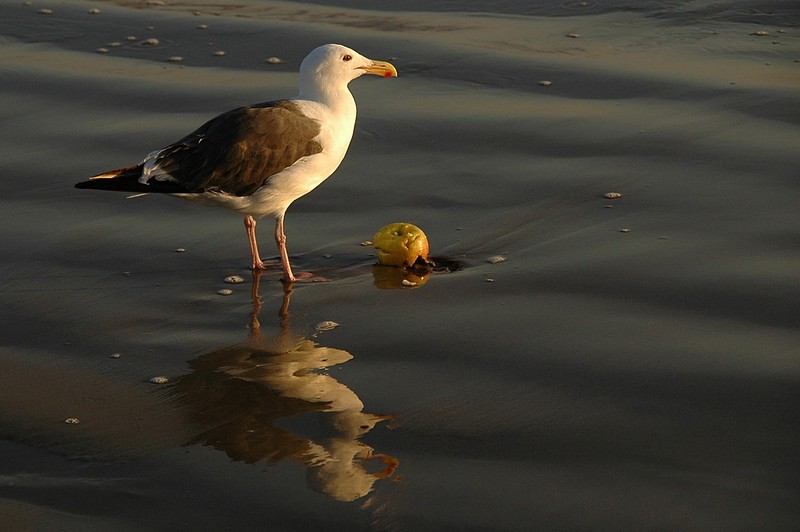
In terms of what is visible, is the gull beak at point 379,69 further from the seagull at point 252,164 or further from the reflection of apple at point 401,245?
the reflection of apple at point 401,245

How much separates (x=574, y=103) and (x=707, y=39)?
215cm

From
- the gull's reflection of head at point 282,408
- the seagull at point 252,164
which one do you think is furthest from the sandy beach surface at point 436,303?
the seagull at point 252,164

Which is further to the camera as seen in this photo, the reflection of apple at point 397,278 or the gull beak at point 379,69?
the gull beak at point 379,69

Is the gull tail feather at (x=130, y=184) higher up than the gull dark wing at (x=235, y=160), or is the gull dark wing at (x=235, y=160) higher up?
the gull dark wing at (x=235, y=160)

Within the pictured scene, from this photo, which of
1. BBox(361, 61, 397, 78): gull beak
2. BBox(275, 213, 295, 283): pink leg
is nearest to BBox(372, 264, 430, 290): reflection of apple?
BBox(275, 213, 295, 283): pink leg

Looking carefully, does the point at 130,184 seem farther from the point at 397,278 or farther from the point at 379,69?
the point at 379,69

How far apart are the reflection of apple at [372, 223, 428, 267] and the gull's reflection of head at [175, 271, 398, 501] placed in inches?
33.7

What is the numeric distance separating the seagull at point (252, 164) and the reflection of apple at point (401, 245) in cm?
52

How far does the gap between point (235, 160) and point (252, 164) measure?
0.09 meters

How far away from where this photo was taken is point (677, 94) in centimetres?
922

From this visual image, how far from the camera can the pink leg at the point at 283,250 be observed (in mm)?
6395

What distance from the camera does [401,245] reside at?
6.28m

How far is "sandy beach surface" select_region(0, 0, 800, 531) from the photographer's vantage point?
416 centimetres

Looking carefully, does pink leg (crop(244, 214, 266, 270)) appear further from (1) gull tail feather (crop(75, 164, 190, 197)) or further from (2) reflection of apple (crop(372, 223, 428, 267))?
(2) reflection of apple (crop(372, 223, 428, 267))
